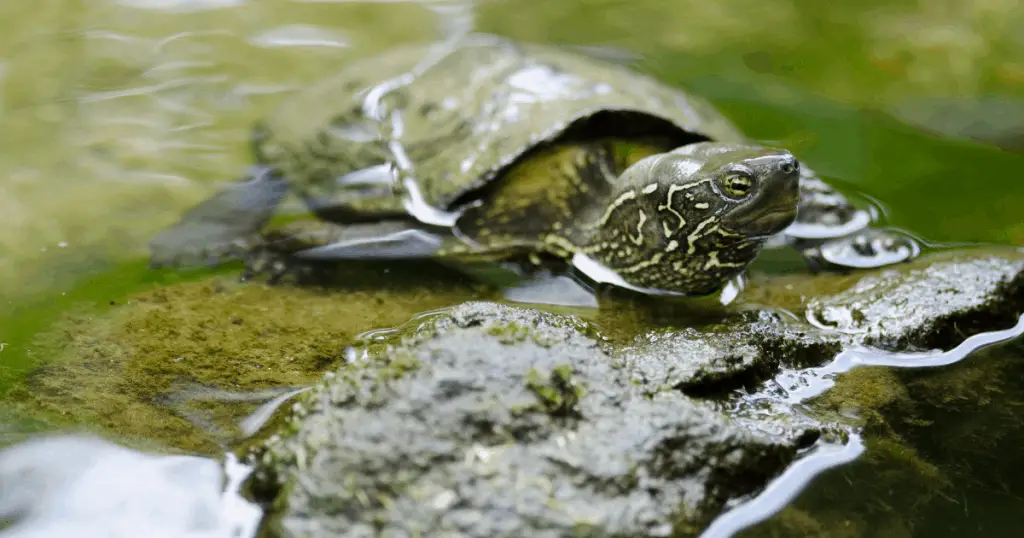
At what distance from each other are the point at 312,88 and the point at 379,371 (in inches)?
114

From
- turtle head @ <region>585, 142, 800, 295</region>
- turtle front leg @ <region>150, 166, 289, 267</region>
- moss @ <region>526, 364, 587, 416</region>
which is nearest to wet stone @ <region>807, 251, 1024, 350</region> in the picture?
turtle head @ <region>585, 142, 800, 295</region>

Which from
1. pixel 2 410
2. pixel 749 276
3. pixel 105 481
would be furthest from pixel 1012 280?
pixel 2 410

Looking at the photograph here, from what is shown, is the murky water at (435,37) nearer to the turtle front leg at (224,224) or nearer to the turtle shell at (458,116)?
the turtle front leg at (224,224)

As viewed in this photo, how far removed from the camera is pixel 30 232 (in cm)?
343

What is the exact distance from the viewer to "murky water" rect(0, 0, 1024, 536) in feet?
6.82

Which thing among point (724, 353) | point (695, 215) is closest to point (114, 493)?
point (724, 353)

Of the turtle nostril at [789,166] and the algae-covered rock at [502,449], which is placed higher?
the turtle nostril at [789,166]

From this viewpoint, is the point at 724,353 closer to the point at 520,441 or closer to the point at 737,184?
the point at 737,184

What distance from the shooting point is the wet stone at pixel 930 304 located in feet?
8.32

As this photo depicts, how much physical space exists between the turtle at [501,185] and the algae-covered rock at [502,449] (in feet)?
3.59

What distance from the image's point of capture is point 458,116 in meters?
3.48

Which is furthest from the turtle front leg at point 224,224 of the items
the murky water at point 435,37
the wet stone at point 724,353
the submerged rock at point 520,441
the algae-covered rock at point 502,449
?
the wet stone at point 724,353

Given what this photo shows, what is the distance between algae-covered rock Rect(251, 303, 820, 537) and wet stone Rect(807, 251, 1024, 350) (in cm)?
92

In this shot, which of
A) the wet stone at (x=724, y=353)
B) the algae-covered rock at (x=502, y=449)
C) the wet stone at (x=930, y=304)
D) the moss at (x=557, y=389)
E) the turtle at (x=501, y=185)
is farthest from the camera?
the turtle at (x=501, y=185)
